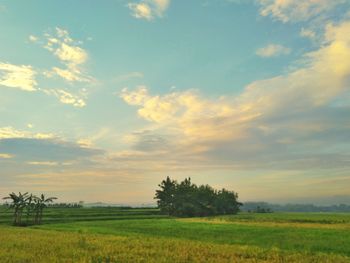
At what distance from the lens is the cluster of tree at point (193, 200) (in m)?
144

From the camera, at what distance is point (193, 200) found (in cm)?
14725

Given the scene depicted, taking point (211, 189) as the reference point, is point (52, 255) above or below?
below

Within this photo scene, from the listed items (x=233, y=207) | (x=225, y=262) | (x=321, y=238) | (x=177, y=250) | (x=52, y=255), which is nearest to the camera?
(x=225, y=262)

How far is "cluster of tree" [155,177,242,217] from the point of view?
472 ft

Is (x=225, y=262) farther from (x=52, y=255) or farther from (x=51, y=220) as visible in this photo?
(x=51, y=220)

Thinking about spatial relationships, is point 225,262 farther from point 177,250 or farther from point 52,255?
point 52,255

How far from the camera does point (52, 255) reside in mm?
28734

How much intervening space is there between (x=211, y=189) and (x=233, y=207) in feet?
37.6

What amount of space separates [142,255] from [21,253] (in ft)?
30.9

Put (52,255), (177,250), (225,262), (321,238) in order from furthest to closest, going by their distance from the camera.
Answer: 1. (321,238)
2. (177,250)
3. (52,255)
4. (225,262)

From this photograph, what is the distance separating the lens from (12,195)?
10294 cm

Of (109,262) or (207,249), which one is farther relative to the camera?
(207,249)

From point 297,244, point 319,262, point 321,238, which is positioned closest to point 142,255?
point 319,262

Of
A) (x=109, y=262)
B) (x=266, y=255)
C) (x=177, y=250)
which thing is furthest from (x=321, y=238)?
(x=109, y=262)
